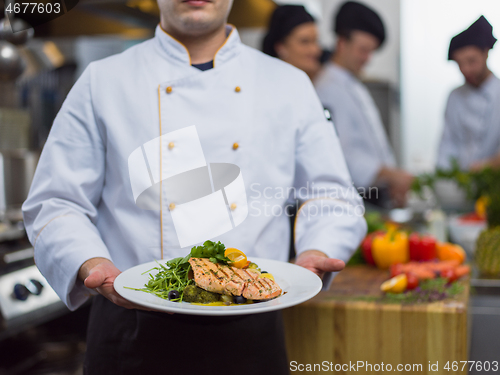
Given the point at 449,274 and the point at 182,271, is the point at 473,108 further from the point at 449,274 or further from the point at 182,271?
the point at 182,271

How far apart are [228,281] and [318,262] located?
131 mm

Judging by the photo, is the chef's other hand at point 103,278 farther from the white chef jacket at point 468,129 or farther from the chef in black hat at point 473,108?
the white chef jacket at point 468,129

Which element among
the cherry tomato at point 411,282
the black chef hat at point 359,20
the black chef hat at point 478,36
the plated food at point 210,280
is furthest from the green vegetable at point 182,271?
the black chef hat at point 359,20

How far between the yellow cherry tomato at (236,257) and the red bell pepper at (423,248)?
28.9 inches

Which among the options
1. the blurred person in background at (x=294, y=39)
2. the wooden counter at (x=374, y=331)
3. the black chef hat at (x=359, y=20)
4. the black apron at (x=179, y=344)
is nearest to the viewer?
the black apron at (x=179, y=344)

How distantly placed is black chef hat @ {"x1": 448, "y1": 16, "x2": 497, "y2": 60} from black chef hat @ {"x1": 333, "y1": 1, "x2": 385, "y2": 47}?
49.4 inches

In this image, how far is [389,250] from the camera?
3.91 ft

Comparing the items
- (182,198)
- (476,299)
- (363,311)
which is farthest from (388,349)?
(182,198)

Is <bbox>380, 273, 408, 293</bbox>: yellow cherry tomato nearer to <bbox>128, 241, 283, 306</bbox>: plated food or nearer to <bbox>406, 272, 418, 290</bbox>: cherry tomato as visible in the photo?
<bbox>406, 272, 418, 290</bbox>: cherry tomato

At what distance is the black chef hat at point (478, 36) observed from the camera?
0.63 m

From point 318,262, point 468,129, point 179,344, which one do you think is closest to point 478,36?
point 318,262

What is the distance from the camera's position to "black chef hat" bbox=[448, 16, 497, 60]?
0.63 meters

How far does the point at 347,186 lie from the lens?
0.73m

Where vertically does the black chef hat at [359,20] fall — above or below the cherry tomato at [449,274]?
above
